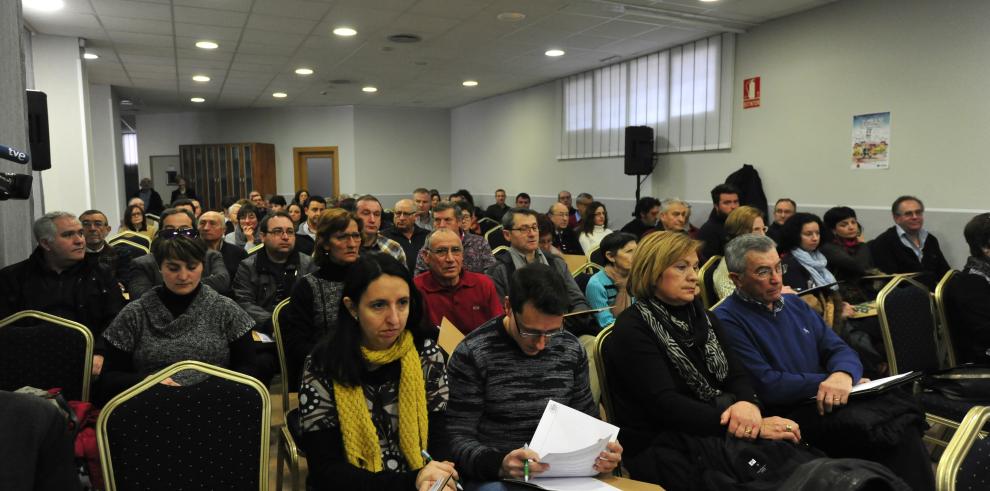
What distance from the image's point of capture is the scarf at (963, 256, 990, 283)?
3.12 m

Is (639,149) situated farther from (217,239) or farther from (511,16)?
(217,239)

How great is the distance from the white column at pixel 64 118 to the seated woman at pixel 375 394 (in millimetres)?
6898

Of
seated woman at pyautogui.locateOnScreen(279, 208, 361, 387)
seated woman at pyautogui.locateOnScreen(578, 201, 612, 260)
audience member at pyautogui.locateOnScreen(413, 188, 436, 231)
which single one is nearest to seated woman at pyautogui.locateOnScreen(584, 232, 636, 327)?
seated woman at pyautogui.locateOnScreen(279, 208, 361, 387)

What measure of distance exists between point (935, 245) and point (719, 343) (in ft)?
13.3

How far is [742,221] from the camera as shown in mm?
4348

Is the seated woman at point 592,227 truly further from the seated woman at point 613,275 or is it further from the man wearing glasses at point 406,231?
the seated woman at point 613,275

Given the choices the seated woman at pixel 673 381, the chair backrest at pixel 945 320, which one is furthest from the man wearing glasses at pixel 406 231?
the chair backrest at pixel 945 320

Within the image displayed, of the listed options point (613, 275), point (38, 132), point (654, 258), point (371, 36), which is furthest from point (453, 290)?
point (371, 36)

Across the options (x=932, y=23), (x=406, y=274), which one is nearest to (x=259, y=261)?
(x=406, y=274)

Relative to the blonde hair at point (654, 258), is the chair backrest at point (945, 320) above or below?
below

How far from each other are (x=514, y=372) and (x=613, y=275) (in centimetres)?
176

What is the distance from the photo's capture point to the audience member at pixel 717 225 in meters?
5.12

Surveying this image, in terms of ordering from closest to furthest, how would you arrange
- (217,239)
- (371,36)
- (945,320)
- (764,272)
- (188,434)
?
(188,434) < (764,272) < (945,320) < (217,239) < (371,36)

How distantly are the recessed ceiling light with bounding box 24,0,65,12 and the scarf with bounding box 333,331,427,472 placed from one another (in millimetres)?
6066
